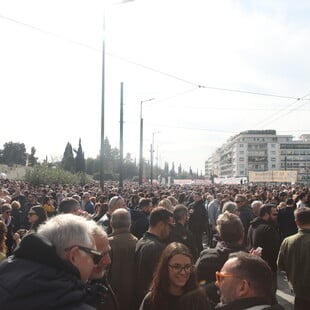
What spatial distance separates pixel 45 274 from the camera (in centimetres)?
187

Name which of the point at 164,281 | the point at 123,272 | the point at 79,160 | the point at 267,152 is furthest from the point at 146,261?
the point at 267,152

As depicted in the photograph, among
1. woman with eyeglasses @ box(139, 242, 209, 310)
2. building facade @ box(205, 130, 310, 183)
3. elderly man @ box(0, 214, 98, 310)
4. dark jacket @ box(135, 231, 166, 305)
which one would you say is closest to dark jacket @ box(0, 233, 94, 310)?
elderly man @ box(0, 214, 98, 310)

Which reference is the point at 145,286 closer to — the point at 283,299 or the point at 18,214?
the point at 283,299

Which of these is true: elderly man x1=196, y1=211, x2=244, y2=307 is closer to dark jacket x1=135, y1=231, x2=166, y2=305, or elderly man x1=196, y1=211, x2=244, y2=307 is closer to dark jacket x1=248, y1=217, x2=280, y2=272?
dark jacket x1=135, y1=231, x2=166, y2=305

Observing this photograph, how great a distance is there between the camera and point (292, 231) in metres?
11.5

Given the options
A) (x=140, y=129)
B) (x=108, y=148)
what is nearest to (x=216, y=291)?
Answer: (x=140, y=129)

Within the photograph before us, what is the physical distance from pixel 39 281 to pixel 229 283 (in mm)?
1263

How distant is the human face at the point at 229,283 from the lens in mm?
2641

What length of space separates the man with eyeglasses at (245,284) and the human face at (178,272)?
0.90 meters

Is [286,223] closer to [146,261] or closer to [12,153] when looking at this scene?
[146,261]

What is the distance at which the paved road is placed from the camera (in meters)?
8.47

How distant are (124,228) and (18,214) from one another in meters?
6.68

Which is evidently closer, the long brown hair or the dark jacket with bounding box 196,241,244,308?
the long brown hair

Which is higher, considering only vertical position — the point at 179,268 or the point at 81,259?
the point at 81,259
